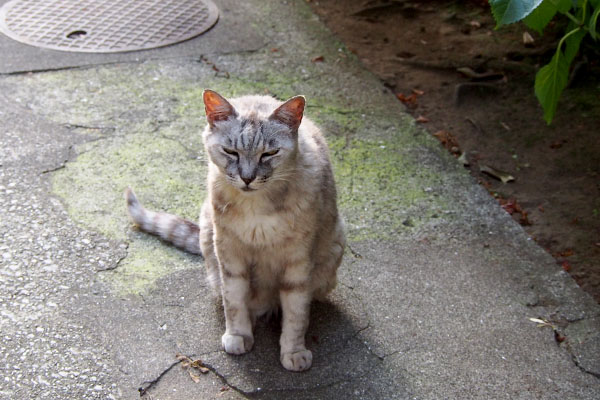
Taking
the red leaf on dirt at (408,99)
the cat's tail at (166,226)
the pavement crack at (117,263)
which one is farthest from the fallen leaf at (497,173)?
the pavement crack at (117,263)

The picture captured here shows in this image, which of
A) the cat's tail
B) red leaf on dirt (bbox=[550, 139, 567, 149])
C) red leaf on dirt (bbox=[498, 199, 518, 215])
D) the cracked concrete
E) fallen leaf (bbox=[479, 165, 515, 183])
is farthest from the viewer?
red leaf on dirt (bbox=[550, 139, 567, 149])

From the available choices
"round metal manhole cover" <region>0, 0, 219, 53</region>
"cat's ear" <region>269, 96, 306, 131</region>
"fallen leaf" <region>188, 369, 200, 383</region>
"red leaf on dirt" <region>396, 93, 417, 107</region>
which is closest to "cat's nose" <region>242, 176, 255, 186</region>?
"cat's ear" <region>269, 96, 306, 131</region>

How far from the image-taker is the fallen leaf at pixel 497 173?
4.44 metres

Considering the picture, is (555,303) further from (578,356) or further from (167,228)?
(167,228)

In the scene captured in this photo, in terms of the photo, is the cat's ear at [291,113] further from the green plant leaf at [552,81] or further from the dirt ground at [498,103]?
Result: the dirt ground at [498,103]

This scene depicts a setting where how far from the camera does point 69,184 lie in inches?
155

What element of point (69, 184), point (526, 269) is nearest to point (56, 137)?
point (69, 184)

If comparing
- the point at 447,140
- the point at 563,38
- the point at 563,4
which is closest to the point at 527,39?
the point at 447,140

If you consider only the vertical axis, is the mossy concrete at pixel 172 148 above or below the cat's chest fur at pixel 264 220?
below

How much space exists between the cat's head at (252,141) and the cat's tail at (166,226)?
805 mm

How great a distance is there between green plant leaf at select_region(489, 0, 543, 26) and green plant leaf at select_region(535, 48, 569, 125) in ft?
2.55

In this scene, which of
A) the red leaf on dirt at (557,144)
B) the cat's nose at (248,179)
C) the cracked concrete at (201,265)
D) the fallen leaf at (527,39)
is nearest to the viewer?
the cat's nose at (248,179)

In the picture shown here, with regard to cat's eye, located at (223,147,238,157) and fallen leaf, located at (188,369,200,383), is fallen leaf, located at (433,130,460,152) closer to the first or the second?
cat's eye, located at (223,147,238,157)

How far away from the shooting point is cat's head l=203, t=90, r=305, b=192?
277 cm
